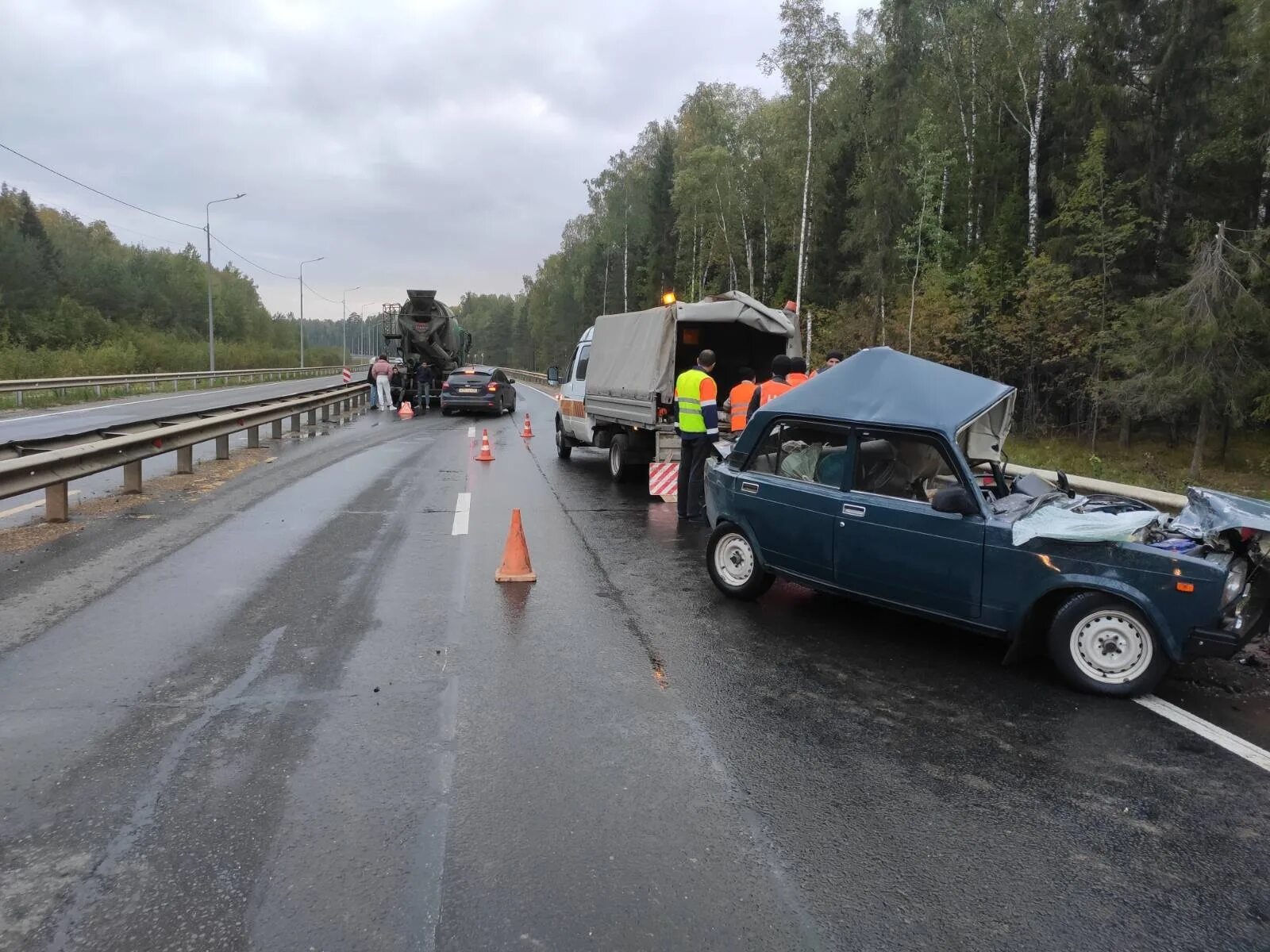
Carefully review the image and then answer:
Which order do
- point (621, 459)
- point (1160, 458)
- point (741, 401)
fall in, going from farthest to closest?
point (1160, 458)
point (621, 459)
point (741, 401)

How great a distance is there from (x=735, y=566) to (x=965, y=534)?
6.74ft

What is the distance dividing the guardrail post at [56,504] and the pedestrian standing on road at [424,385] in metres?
20.3

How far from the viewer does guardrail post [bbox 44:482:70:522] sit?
870cm

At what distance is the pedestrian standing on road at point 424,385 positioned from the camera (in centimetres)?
2916

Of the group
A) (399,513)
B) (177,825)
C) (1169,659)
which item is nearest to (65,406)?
(399,513)

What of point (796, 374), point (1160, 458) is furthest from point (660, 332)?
point (1160, 458)

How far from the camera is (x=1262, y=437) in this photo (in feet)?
80.7

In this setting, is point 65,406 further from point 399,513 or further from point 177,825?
point 177,825

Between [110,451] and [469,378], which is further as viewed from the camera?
[469,378]

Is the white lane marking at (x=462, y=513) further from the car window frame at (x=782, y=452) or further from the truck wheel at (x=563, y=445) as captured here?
the truck wheel at (x=563, y=445)

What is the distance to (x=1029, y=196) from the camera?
30.1 metres

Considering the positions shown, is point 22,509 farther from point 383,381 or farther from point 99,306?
point 99,306

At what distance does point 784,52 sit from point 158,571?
35.2 metres

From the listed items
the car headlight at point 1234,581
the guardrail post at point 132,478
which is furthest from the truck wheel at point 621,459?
the car headlight at point 1234,581
